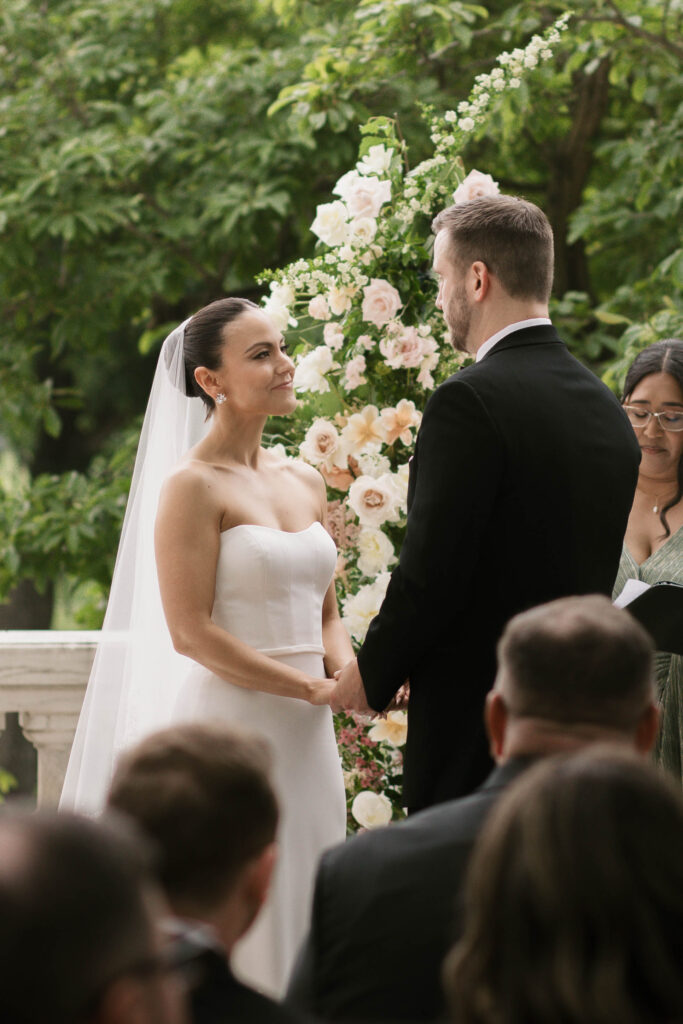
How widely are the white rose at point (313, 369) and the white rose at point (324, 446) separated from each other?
0.12 meters

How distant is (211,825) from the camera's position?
5.00 feet

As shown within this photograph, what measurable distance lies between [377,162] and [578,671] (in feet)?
7.73

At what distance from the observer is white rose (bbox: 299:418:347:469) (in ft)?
11.7

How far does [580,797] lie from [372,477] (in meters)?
2.36

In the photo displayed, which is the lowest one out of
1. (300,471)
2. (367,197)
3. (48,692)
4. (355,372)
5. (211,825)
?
(48,692)

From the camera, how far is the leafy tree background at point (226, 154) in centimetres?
602

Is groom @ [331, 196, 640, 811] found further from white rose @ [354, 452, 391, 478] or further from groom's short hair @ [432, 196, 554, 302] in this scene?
white rose @ [354, 452, 391, 478]

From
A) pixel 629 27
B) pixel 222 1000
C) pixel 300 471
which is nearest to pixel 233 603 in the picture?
pixel 300 471

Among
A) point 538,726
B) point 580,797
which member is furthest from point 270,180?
point 580,797

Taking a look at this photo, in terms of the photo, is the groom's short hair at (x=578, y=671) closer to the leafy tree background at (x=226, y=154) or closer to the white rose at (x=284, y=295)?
the white rose at (x=284, y=295)

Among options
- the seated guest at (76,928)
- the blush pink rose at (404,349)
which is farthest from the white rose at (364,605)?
the seated guest at (76,928)

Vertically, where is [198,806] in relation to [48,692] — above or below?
above

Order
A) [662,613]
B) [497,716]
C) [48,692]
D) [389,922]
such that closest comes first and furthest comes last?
[389,922] < [497,716] < [662,613] < [48,692]

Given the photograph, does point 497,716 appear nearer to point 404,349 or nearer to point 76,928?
point 76,928
